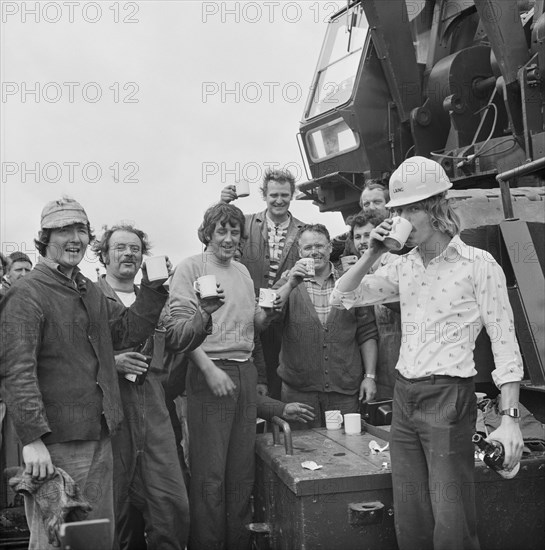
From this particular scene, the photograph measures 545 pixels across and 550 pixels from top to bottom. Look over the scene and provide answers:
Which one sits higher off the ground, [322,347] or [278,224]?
[278,224]

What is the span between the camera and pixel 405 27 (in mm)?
6531

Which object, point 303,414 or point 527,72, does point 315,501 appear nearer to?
point 303,414

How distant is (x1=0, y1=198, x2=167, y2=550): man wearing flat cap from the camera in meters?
3.04

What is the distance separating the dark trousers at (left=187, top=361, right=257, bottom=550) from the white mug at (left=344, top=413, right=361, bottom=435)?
0.57 meters

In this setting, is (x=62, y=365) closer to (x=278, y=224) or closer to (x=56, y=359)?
(x=56, y=359)

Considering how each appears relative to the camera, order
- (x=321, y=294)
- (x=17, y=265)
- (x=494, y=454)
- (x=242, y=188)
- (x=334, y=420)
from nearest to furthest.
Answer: (x=494, y=454) < (x=334, y=420) < (x=321, y=294) < (x=242, y=188) < (x=17, y=265)

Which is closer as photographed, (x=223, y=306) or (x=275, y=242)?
(x=223, y=306)

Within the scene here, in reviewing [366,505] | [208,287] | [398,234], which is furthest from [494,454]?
[208,287]

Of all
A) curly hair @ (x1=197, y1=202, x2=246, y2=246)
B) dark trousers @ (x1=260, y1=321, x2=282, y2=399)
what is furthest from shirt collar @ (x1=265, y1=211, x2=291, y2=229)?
curly hair @ (x1=197, y1=202, x2=246, y2=246)

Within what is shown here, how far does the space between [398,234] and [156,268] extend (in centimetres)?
114

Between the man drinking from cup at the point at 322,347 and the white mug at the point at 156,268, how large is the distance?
53.8 inches

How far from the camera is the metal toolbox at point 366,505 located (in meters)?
3.48

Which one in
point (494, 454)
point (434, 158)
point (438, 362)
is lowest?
point (494, 454)

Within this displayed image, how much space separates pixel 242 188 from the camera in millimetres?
5125
